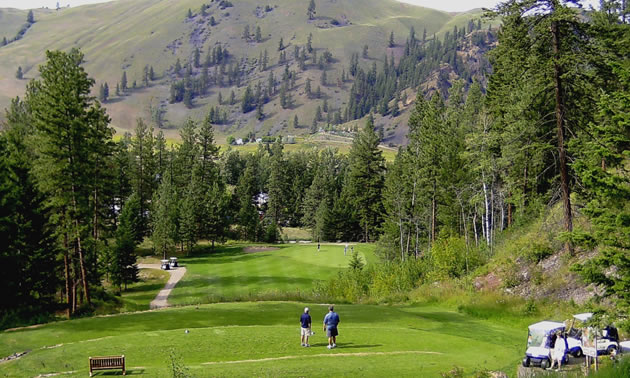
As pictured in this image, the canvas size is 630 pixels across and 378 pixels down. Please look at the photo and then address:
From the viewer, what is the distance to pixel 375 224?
310 ft

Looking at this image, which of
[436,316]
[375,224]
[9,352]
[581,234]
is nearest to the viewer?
[581,234]

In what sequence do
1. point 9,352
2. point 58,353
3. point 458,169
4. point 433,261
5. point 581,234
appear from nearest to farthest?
point 581,234, point 58,353, point 9,352, point 433,261, point 458,169

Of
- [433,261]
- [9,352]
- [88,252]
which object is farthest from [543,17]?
[88,252]

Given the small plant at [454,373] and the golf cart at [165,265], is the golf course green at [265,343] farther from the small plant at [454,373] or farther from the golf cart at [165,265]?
the golf cart at [165,265]

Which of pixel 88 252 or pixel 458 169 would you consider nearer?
pixel 88 252

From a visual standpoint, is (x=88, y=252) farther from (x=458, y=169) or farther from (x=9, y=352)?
(x=458, y=169)

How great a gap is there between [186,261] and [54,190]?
4144 centimetres

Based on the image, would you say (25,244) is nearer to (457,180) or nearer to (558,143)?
(558,143)

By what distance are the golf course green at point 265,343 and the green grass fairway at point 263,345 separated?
0.04 metres

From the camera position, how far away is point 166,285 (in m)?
60.7

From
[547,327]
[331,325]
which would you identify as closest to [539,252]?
[547,327]

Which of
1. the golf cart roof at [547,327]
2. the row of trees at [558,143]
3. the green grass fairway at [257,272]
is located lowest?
the green grass fairway at [257,272]

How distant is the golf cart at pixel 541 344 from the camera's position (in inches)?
728

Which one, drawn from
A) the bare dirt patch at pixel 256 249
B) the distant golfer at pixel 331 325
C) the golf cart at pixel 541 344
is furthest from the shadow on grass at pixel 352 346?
the bare dirt patch at pixel 256 249
